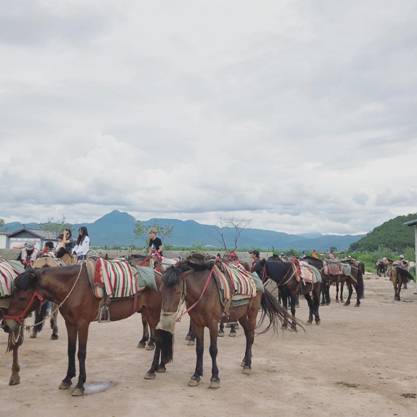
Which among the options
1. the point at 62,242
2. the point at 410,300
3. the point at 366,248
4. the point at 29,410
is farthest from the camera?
the point at 366,248

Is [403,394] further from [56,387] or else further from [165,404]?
[56,387]

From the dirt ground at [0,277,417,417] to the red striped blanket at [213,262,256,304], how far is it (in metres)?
1.17

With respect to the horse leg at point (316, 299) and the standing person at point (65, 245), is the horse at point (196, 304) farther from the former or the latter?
the horse leg at point (316, 299)

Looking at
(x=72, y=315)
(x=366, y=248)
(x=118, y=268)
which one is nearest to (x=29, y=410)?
(x=72, y=315)

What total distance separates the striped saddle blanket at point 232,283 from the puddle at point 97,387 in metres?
1.89

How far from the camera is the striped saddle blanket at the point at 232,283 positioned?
6.33 m

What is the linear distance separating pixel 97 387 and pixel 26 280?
5.50 feet

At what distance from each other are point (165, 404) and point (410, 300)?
→ 16.0m

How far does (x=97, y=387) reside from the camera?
5.83 meters

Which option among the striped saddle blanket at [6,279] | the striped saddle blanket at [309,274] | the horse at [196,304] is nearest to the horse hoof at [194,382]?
the horse at [196,304]

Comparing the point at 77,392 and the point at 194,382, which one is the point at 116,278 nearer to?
the point at 77,392

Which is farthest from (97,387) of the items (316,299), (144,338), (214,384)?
(316,299)

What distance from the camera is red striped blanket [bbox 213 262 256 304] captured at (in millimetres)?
6336

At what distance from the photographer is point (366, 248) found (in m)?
81.1
